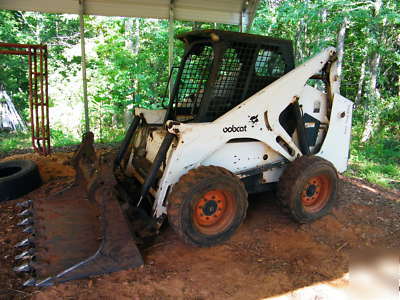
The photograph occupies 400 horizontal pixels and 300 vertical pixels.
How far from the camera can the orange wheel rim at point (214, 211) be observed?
10.5 ft

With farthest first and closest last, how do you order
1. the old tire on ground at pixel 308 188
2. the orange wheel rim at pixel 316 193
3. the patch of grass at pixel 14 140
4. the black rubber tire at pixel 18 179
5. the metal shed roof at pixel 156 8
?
the patch of grass at pixel 14 140
the metal shed roof at pixel 156 8
the black rubber tire at pixel 18 179
the orange wheel rim at pixel 316 193
the old tire on ground at pixel 308 188

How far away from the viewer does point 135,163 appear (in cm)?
414

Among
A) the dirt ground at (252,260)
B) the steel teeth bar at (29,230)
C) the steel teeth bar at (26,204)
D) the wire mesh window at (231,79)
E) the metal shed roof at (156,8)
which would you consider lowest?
the dirt ground at (252,260)

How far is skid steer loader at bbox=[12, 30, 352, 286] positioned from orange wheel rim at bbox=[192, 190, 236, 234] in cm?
1

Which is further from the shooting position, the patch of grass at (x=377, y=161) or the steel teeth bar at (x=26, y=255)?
the patch of grass at (x=377, y=161)

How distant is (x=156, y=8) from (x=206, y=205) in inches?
223

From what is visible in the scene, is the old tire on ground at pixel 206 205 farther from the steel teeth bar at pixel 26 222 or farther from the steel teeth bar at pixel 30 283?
the steel teeth bar at pixel 26 222

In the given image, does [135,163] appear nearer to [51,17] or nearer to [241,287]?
[241,287]

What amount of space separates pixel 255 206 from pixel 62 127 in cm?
1012

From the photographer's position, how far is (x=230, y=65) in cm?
351

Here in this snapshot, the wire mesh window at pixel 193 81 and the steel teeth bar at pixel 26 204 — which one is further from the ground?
the wire mesh window at pixel 193 81

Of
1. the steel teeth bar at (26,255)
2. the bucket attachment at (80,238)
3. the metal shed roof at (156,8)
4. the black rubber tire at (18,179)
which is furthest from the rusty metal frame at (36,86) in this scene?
the steel teeth bar at (26,255)

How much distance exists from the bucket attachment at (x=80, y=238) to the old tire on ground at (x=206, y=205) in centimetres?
49

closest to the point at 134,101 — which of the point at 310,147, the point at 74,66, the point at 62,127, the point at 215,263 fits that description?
the point at 62,127
